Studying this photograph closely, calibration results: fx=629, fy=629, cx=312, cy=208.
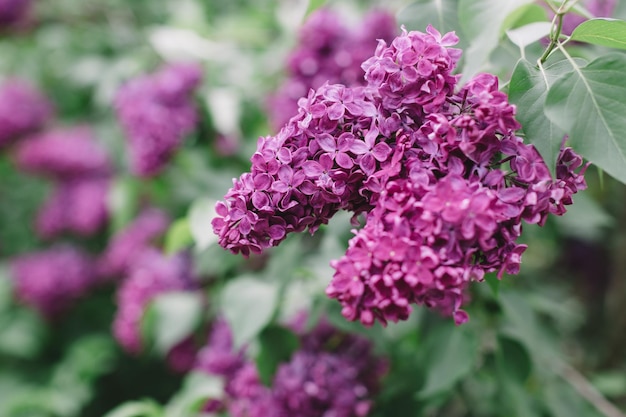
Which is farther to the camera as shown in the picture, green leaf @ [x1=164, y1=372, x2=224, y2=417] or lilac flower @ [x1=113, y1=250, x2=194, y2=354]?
lilac flower @ [x1=113, y1=250, x2=194, y2=354]

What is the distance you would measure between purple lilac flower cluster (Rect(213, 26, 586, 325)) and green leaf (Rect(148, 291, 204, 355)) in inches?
35.6

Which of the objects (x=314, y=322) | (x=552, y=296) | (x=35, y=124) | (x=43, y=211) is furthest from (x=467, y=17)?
(x=35, y=124)

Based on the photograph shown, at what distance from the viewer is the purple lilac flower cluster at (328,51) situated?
1.42 metres

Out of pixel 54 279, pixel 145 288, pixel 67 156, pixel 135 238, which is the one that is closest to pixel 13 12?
pixel 67 156

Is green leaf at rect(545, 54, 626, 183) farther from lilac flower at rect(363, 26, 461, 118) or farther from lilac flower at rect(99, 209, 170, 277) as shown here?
lilac flower at rect(99, 209, 170, 277)

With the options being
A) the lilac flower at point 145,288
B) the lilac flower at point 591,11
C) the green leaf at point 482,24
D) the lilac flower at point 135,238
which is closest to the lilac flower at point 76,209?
the lilac flower at point 135,238

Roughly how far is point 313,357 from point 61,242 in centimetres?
161

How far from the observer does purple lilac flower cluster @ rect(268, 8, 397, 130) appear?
4.66 ft

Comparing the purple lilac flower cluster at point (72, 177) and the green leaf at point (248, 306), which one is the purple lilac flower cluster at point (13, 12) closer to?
the purple lilac flower cluster at point (72, 177)

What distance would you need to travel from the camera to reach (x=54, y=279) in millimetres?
2215

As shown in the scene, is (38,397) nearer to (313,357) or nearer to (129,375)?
(129,375)

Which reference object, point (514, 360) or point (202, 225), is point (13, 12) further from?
point (514, 360)

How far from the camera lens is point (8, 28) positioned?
9.05ft

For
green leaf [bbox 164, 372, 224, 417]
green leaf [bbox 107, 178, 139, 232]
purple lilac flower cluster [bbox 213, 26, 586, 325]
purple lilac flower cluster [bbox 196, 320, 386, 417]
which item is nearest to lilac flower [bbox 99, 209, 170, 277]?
green leaf [bbox 107, 178, 139, 232]
